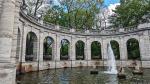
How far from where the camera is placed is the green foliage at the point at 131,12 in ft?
143

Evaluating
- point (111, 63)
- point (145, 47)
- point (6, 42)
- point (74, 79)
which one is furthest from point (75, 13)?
point (6, 42)

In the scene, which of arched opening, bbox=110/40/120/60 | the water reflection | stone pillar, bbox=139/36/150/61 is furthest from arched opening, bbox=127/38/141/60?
the water reflection

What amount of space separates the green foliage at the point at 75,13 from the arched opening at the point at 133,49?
37.0ft

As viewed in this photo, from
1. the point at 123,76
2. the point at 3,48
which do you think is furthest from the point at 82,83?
the point at 3,48

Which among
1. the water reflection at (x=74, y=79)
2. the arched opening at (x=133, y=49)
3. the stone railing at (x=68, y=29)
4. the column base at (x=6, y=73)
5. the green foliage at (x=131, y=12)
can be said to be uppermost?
the green foliage at (x=131, y=12)

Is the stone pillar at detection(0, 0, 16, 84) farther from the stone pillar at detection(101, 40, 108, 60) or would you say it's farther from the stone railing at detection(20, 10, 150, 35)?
the stone pillar at detection(101, 40, 108, 60)

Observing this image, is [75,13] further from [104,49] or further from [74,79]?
[74,79]

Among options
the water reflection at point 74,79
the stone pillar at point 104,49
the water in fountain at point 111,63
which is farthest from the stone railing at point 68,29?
the water reflection at point 74,79

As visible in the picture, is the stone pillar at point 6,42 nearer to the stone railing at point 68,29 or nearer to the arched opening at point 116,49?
the stone railing at point 68,29

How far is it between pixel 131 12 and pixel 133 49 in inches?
362

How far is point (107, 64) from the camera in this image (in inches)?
1588

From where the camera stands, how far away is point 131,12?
44094 mm

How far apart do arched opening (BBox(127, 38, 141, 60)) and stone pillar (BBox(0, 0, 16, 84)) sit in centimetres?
3436

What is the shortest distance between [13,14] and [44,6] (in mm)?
31241
